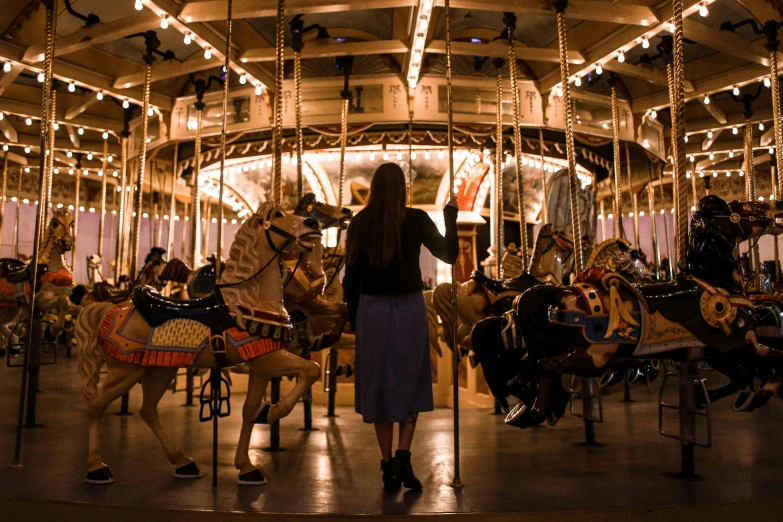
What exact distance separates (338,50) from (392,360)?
6.65 meters

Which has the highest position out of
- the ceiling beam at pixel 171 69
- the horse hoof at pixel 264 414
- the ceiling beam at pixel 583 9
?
the ceiling beam at pixel 171 69

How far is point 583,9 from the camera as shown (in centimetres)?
783

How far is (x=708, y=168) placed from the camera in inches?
607

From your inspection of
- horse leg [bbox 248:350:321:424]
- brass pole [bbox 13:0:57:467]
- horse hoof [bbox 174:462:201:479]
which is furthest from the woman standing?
brass pole [bbox 13:0:57:467]

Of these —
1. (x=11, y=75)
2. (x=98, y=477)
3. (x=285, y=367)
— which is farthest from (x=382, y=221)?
(x=11, y=75)

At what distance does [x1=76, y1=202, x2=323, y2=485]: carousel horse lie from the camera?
3.75 m

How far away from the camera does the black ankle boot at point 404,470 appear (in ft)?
11.2

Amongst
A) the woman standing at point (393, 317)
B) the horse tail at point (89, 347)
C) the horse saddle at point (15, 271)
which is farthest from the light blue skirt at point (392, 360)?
the horse saddle at point (15, 271)

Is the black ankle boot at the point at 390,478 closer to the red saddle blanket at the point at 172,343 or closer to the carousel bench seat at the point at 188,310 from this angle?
the red saddle blanket at the point at 172,343

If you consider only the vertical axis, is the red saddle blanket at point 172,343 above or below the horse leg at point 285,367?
above

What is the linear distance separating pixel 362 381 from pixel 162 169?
1216 centimetres

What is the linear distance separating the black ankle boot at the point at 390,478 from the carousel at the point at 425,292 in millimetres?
51

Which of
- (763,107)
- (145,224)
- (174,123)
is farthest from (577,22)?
(145,224)

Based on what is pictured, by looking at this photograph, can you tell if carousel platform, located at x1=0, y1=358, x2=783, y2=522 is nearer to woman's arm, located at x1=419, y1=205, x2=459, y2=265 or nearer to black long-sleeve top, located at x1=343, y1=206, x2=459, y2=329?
black long-sleeve top, located at x1=343, y1=206, x2=459, y2=329
